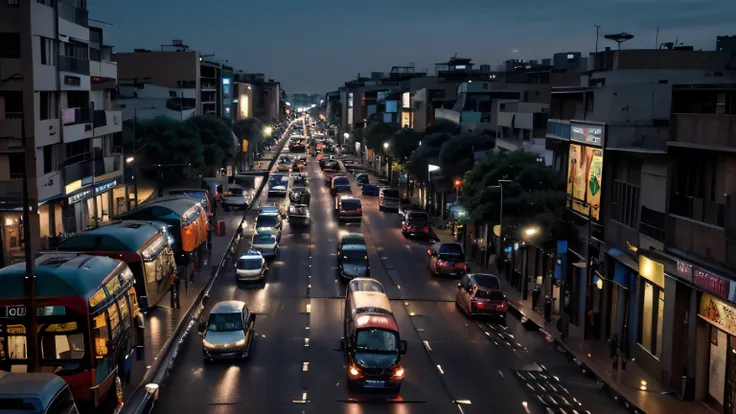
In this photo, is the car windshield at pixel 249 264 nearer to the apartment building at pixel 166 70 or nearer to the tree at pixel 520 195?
the tree at pixel 520 195

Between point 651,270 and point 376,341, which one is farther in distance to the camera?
point 651,270

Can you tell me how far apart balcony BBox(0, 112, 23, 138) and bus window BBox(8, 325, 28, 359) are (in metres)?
27.1

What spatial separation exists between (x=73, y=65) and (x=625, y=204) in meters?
33.7

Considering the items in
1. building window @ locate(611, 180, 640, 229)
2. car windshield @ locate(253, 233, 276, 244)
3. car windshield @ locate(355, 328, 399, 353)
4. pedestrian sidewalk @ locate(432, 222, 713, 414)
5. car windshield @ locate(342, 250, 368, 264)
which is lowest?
pedestrian sidewalk @ locate(432, 222, 713, 414)

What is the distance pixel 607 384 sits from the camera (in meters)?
27.3

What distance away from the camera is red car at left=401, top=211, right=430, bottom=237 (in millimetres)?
62156

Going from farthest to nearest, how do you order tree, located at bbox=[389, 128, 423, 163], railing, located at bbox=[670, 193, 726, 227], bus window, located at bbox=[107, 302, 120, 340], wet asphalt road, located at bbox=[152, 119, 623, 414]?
tree, located at bbox=[389, 128, 423, 163] → railing, located at bbox=[670, 193, 726, 227] → wet asphalt road, located at bbox=[152, 119, 623, 414] → bus window, located at bbox=[107, 302, 120, 340]

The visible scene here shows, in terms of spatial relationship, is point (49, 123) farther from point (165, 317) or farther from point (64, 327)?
point (64, 327)

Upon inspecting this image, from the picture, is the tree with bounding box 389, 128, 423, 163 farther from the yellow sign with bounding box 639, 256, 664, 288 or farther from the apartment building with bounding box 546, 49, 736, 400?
the yellow sign with bounding box 639, 256, 664, 288

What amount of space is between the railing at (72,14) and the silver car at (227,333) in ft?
95.2

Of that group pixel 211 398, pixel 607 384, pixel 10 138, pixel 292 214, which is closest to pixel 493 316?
pixel 607 384

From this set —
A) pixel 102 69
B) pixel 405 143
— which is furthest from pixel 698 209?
pixel 405 143

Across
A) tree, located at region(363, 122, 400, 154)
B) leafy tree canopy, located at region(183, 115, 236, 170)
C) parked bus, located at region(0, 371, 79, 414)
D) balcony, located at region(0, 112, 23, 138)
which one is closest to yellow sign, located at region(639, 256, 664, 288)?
parked bus, located at region(0, 371, 79, 414)

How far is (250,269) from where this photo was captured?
44.1 metres
